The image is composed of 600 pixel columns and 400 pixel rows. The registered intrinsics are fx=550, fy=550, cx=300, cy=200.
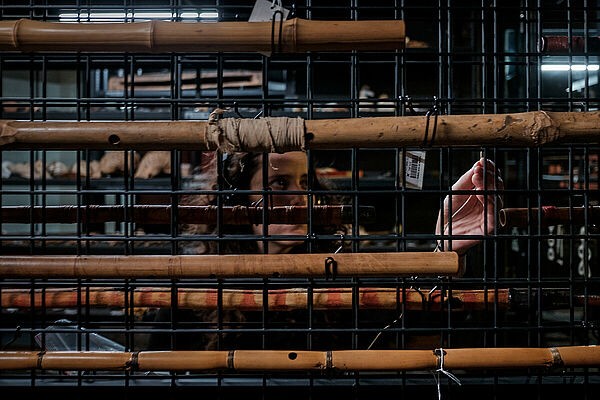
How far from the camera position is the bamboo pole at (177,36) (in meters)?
0.88

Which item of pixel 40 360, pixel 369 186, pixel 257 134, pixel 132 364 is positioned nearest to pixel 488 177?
pixel 257 134

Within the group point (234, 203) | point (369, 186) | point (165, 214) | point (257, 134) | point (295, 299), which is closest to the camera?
point (257, 134)

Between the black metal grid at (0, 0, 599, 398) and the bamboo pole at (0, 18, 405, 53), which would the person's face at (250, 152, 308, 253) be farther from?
A: the bamboo pole at (0, 18, 405, 53)

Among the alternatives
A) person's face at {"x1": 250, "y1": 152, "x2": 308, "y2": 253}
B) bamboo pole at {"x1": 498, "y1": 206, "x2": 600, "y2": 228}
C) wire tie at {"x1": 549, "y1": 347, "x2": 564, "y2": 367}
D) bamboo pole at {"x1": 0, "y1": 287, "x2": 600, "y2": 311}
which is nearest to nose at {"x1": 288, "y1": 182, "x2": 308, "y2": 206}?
person's face at {"x1": 250, "y1": 152, "x2": 308, "y2": 253}

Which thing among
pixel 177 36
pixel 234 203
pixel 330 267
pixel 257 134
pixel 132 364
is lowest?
pixel 132 364

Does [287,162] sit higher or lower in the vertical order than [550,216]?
higher

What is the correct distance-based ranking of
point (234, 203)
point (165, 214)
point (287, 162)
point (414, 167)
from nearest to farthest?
point (414, 167) < point (165, 214) < point (234, 203) < point (287, 162)

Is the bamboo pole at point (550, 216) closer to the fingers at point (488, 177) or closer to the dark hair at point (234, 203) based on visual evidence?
the fingers at point (488, 177)

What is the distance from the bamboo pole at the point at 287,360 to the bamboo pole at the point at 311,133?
358 millimetres

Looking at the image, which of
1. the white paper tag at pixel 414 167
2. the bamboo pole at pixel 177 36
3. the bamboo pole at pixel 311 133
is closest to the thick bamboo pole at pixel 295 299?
the white paper tag at pixel 414 167

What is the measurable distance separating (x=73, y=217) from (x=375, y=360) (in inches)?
32.0

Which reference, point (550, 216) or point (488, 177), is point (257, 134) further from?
point (550, 216)

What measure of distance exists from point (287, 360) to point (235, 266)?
18 cm

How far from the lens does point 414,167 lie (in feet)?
3.54
